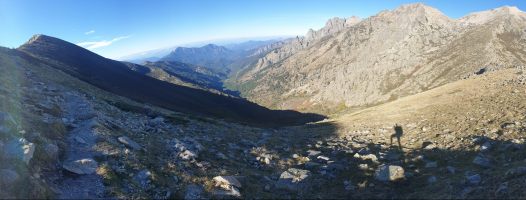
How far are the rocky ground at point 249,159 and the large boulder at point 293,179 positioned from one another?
74 mm

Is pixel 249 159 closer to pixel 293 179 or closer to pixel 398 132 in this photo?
pixel 293 179

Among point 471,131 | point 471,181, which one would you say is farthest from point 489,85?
point 471,181

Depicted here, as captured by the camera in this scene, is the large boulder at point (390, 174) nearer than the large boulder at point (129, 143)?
Yes

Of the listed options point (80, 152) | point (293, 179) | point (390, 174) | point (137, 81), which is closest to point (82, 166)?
point (80, 152)

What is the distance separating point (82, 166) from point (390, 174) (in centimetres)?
1937

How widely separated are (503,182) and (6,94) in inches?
1463

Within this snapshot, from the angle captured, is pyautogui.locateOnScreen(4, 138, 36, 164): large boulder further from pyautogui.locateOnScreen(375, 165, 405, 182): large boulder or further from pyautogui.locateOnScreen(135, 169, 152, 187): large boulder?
pyautogui.locateOnScreen(375, 165, 405, 182): large boulder

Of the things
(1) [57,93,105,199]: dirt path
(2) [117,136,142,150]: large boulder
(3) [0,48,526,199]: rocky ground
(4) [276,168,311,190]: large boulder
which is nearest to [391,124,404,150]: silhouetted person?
(3) [0,48,526,199]: rocky ground

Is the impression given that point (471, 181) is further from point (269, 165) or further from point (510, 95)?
point (510, 95)

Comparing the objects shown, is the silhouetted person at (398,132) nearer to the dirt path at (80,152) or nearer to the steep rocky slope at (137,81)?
the dirt path at (80,152)

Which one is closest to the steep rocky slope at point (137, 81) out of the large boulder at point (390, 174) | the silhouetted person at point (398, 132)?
the silhouetted person at point (398, 132)

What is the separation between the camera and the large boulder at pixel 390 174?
23922 millimetres

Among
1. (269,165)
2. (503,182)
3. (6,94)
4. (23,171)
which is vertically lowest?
(269,165)

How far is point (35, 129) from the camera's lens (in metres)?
24.2
